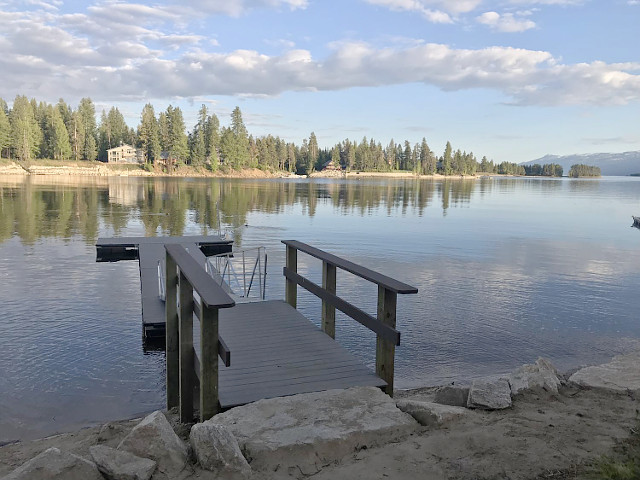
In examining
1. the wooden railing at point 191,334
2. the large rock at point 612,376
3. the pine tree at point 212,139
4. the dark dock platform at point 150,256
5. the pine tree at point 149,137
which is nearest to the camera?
the wooden railing at point 191,334

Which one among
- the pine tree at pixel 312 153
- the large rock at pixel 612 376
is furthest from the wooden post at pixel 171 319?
the pine tree at pixel 312 153

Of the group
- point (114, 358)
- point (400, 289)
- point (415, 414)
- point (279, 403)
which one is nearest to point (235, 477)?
point (279, 403)

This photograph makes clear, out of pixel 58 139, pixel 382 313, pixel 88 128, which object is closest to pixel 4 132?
pixel 58 139

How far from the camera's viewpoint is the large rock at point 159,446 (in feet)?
14.4

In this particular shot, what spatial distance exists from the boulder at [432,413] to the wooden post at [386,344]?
31.4 inches

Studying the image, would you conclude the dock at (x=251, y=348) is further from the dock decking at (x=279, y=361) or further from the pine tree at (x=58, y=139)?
the pine tree at (x=58, y=139)

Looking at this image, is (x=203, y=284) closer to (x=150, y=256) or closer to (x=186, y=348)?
(x=186, y=348)

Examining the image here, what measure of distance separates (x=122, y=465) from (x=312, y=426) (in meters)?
1.64

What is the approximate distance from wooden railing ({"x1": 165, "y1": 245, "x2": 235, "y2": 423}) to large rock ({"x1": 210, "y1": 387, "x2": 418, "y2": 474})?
1.27 ft

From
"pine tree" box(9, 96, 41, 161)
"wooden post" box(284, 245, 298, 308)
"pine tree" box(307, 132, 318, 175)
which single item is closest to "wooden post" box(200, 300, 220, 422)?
"wooden post" box(284, 245, 298, 308)

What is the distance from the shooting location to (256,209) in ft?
142

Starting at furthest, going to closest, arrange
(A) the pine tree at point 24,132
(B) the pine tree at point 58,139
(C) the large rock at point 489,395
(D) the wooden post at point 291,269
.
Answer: (B) the pine tree at point 58,139, (A) the pine tree at point 24,132, (D) the wooden post at point 291,269, (C) the large rock at point 489,395

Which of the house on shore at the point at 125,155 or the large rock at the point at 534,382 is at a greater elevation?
the house on shore at the point at 125,155

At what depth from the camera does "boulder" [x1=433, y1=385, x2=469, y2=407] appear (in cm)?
588
